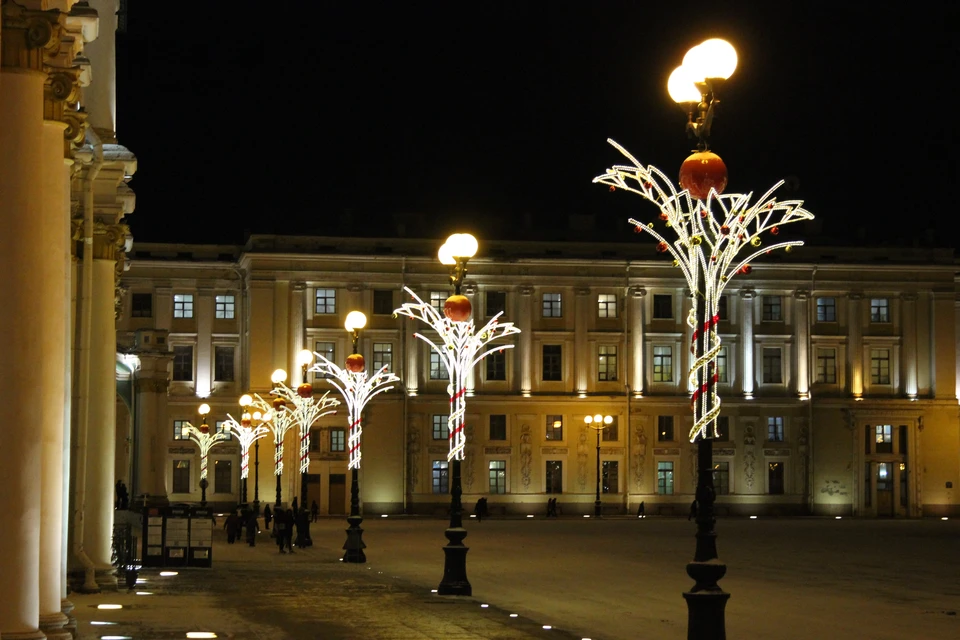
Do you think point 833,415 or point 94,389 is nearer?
point 94,389

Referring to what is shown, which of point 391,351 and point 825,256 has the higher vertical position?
point 825,256

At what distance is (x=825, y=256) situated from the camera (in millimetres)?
85875

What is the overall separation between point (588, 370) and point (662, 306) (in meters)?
5.59

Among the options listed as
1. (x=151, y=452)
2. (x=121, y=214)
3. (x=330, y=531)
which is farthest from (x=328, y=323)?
(x=121, y=214)

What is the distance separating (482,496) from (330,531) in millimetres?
22917

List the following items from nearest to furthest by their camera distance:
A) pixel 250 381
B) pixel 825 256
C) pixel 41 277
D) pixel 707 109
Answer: pixel 41 277
pixel 707 109
pixel 250 381
pixel 825 256

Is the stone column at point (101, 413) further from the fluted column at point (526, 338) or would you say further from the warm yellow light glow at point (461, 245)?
the fluted column at point (526, 338)

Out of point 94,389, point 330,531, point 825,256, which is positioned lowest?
point 330,531

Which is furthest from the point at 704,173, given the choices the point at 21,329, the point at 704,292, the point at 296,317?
the point at 296,317

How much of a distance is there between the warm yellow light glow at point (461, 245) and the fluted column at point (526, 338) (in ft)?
196

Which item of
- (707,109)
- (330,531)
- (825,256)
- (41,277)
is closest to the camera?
(41,277)

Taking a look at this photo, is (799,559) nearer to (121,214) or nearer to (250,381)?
(121,214)

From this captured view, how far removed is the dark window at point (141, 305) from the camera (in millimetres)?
81875

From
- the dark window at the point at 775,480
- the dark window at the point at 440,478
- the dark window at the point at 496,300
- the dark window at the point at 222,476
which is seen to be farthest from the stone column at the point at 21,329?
the dark window at the point at 775,480
